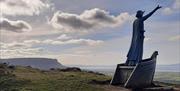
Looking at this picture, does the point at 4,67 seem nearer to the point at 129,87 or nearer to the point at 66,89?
the point at 66,89

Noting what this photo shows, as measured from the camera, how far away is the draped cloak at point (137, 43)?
38.6 meters

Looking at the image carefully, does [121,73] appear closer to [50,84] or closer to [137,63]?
[137,63]

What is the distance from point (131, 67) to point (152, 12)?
6.56 metres

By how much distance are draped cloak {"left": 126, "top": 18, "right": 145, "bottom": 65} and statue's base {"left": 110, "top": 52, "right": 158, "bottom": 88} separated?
0.89 meters

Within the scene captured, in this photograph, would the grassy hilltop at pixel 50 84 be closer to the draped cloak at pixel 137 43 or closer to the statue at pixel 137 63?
the statue at pixel 137 63

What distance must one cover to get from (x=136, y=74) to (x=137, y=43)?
4.03m

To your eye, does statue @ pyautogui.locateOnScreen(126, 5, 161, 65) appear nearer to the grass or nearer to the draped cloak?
the draped cloak

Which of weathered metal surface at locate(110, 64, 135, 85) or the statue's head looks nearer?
weathered metal surface at locate(110, 64, 135, 85)

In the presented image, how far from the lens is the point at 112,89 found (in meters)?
36.9

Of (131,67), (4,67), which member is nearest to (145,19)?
(131,67)

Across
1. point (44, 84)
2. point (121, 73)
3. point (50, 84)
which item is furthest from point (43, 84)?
point (121, 73)

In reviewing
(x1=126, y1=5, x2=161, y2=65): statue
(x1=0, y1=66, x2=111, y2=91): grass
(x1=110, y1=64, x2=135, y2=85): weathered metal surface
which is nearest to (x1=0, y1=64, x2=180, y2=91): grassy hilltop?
(x1=0, y1=66, x2=111, y2=91): grass

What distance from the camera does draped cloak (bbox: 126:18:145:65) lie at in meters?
38.6

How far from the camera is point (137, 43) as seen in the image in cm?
3897
